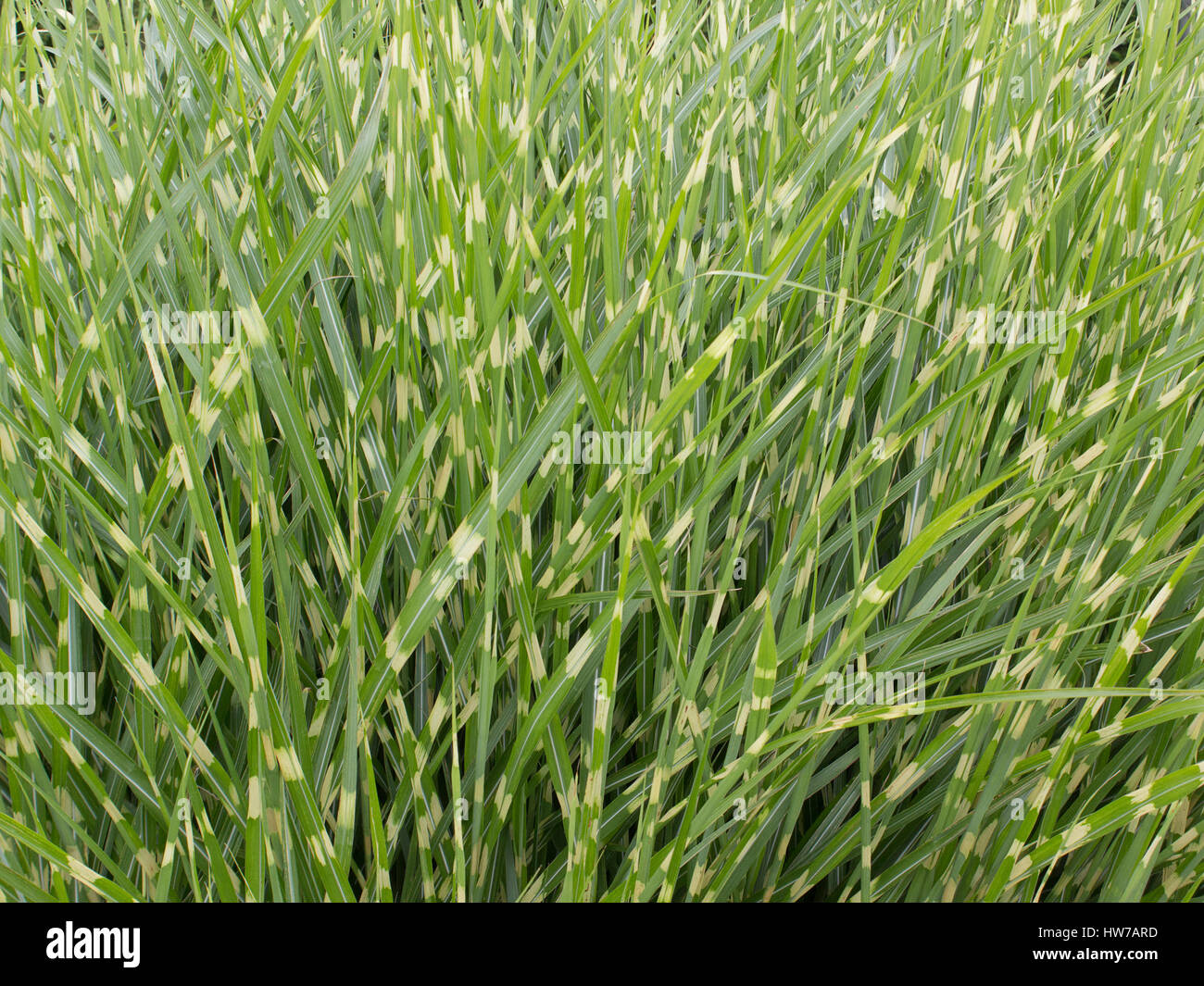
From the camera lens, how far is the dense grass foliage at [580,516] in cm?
45

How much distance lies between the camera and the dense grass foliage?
0.45 m

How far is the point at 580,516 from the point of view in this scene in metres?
0.53

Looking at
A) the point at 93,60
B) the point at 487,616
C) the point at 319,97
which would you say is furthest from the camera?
the point at 93,60

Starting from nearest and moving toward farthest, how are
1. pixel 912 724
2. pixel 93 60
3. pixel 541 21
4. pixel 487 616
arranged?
pixel 487 616 < pixel 912 724 < pixel 93 60 < pixel 541 21

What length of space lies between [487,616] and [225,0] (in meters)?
0.67
